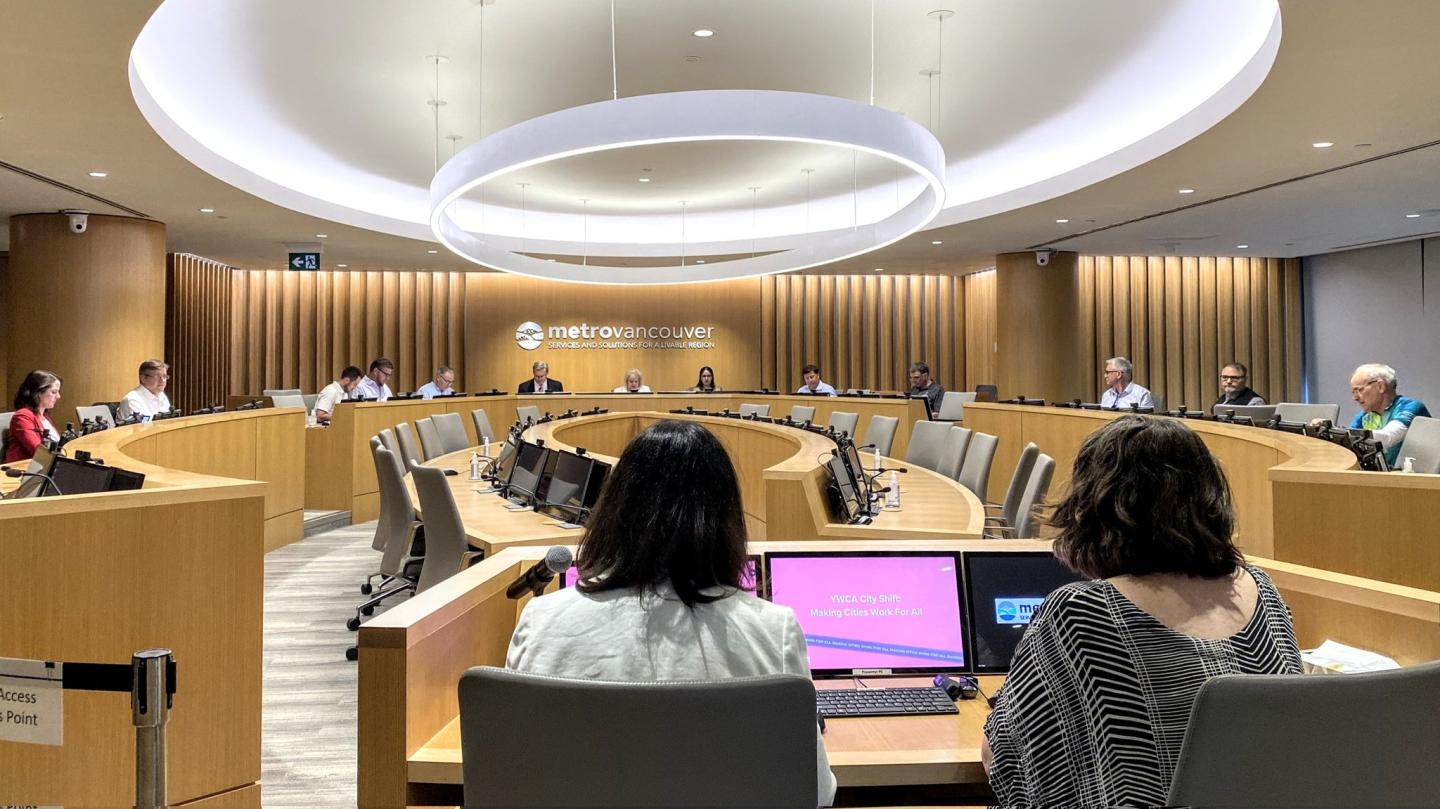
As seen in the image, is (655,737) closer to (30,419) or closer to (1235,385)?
(30,419)

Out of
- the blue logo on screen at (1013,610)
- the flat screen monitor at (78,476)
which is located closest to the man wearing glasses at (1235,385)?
the blue logo on screen at (1013,610)

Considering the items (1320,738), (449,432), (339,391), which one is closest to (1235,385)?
(449,432)

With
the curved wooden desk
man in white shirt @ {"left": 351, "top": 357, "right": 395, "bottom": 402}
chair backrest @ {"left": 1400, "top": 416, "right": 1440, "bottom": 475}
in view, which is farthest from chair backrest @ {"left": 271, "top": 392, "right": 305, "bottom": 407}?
chair backrest @ {"left": 1400, "top": 416, "right": 1440, "bottom": 475}

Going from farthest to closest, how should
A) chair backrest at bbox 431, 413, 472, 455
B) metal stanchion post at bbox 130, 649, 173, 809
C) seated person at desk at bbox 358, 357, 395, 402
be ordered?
seated person at desk at bbox 358, 357, 395, 402 < chair backrest at bbox 431, 413, 472, 455 < metal stanchion post at bbox 130, 649, 173, 809

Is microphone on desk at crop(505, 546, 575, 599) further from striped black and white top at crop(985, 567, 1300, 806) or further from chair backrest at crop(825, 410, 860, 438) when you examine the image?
chair backrest at crop(825, 410, 860, 438)

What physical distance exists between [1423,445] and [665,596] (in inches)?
214

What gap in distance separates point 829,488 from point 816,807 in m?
3.03

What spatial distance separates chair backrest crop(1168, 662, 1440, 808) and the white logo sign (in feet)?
47.9

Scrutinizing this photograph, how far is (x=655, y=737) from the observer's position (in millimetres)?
1179

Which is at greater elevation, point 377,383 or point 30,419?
point 377,383

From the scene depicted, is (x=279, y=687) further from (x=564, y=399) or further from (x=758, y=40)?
(x=564, y=399)

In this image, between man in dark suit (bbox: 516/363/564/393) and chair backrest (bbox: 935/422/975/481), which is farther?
man in dark suit (bbox: 516/363/564/393)

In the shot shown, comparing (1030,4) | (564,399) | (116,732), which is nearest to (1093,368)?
(564,399)

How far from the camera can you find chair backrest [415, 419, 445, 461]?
779 centimetres
